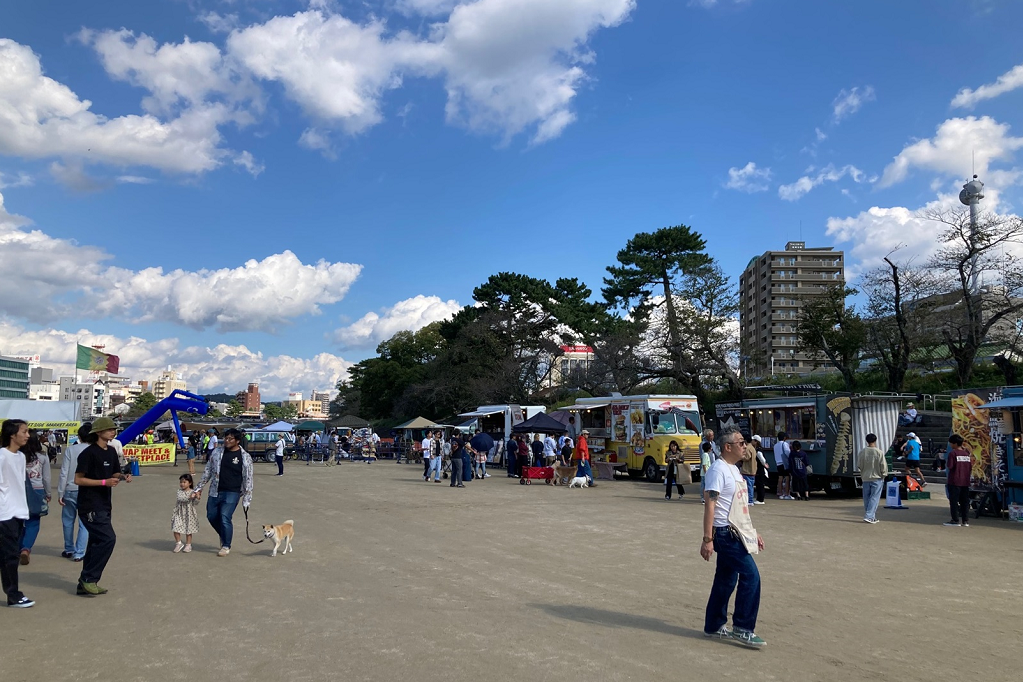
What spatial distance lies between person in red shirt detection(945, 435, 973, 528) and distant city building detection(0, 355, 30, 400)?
15900 cm

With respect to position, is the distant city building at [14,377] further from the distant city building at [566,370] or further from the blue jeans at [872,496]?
the blue jeans at [872,496]

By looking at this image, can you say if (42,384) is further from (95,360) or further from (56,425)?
(56,425)

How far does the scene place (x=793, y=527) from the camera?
1304cm

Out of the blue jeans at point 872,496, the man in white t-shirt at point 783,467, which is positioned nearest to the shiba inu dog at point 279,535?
the blue jeans at point 872,496

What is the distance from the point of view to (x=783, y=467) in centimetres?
1873

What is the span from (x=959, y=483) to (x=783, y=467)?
18.6ft

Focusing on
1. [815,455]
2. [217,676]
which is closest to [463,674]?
[217,676]

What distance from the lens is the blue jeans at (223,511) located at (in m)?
9.77

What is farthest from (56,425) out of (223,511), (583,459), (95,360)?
(95,360)

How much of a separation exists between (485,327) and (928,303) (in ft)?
97.4

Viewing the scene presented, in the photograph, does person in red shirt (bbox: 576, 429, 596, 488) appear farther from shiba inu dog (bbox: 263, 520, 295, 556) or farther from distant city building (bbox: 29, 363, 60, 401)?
distant city building (bbox: 29, 363, 60, 401)

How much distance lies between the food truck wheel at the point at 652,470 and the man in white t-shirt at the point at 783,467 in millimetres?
5034

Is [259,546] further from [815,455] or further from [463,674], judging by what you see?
[815,455]

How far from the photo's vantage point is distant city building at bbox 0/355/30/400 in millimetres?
139500
